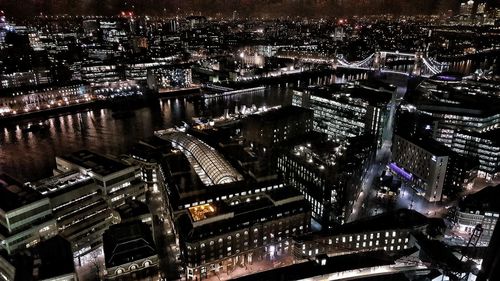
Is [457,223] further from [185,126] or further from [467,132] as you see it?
[185,126]

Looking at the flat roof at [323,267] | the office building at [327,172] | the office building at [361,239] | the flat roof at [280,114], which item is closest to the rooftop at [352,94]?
the flat roof at [280,114]

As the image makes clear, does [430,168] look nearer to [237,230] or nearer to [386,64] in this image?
[237,230]

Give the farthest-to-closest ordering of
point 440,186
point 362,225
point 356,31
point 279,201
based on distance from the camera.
→ 1. point 356,31
2. point 440,186
3. point 279,201
4. point 362,225

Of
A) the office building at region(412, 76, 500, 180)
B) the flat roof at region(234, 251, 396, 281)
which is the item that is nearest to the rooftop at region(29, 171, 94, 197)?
→ the flat roof at region(234, 251, 396, 281)

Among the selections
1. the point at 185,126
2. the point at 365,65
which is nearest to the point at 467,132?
the point at 185,126

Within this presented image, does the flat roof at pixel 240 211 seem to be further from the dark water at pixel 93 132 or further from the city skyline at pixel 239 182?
the dark water at pixel 93 132

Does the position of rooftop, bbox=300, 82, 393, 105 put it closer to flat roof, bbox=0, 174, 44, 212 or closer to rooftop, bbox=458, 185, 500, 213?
rooftop, bbox=458, 185, 500, 213
